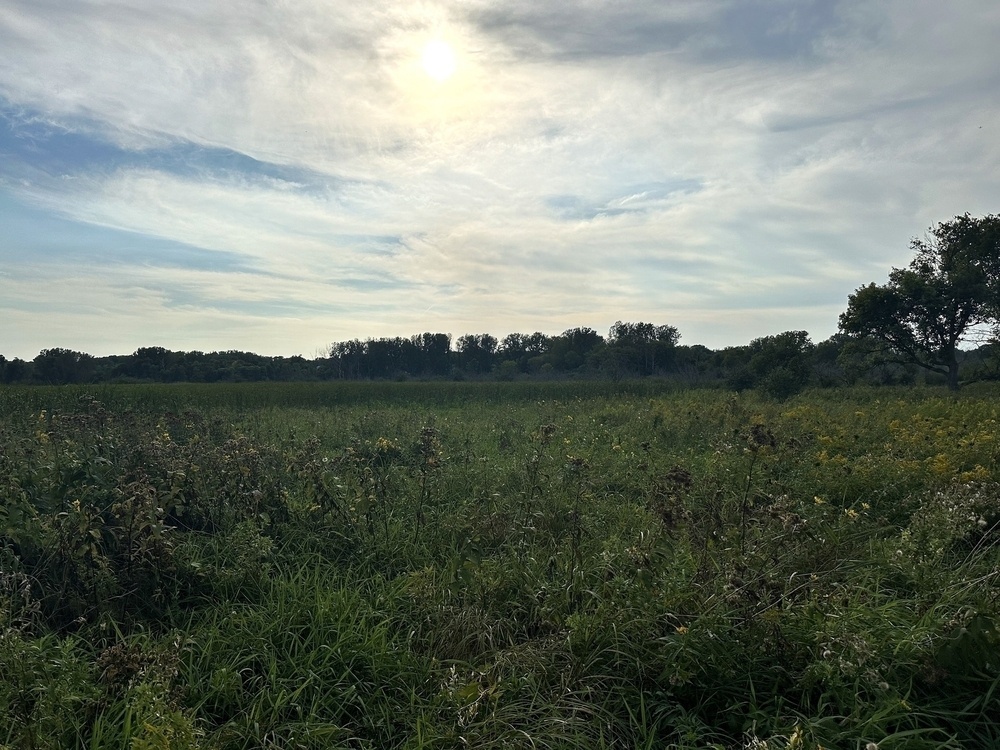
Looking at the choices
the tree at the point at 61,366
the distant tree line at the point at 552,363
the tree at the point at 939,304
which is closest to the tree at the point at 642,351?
the distant tree line at the point at 552,363

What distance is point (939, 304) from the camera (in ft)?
71.4

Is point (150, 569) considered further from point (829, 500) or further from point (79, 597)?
point (829, 500)

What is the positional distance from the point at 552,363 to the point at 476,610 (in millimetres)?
59743

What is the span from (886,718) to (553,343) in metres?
69.0

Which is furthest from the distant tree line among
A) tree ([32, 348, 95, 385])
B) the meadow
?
the meadow

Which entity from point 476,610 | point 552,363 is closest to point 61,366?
point 476,610

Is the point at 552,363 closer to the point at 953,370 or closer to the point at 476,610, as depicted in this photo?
the point at 953,370

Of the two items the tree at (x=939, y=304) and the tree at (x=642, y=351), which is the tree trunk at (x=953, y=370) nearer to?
the tree at (x=939, y=304)

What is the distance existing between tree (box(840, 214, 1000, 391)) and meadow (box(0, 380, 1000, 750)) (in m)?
19.4

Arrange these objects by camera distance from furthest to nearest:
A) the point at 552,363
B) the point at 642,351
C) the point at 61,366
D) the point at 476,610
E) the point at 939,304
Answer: the point at 552,363 < the point at 642,351 < the point at 61,366 < the point at 939,304 < the point at 476,610

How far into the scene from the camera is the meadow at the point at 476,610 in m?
2.38

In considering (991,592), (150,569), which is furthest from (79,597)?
(991,592)

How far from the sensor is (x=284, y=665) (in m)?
2.96

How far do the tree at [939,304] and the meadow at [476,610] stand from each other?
1941 cm
